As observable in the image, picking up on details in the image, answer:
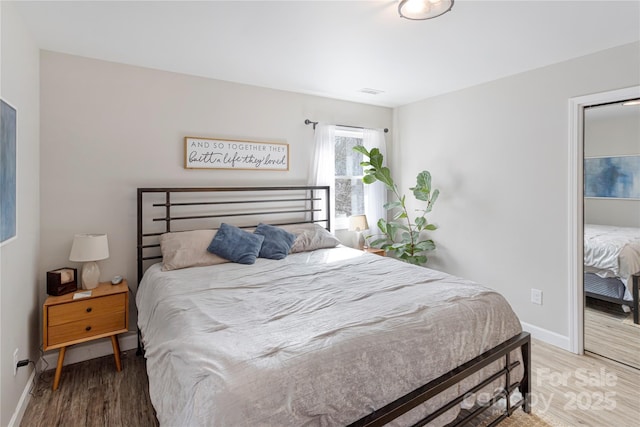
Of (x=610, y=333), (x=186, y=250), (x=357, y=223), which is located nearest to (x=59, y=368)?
(x=186, y=250)

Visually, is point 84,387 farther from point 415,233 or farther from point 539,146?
point 539,146

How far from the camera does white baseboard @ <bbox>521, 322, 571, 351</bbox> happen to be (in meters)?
2.95

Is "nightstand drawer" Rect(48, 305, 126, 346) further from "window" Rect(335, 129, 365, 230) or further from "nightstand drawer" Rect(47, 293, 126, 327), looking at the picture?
"window" Rect(335, 129, 365, 230)

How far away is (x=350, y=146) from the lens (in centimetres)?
439

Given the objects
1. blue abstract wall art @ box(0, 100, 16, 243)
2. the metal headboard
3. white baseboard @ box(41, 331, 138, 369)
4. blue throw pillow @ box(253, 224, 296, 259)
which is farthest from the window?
blue abstract wall art @ box(0, 100, 16, 243)

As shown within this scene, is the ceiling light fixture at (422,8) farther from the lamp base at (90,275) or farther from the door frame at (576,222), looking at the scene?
the lamp base at (90,275)

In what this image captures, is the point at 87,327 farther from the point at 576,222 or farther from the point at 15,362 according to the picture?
the point at 576,222

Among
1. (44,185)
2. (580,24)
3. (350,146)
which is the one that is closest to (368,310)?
(580,24)

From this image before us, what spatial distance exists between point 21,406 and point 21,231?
3.56ft

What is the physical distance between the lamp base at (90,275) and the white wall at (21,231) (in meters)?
0.31

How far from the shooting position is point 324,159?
400 cm

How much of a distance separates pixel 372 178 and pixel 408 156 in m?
0.72

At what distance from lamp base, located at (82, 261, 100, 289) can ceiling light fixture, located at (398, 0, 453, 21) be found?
9.39 feet

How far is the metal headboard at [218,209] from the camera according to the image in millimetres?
3031
